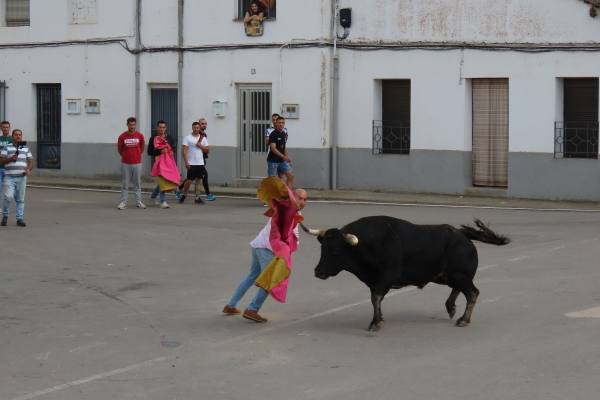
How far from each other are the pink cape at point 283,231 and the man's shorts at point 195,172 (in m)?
13.4

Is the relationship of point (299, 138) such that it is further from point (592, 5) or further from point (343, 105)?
point (592, 5)

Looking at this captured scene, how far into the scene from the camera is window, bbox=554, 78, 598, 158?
2478 cm

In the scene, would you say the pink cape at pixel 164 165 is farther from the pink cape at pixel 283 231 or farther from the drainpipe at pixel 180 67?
the pink cape at pixel 283 231

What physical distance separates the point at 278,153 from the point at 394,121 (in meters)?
4.09

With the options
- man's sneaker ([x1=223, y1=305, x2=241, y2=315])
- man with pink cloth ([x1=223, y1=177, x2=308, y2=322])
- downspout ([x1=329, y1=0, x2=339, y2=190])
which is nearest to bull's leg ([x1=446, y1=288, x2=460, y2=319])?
man with pink cloth ([x1=223, y1=177, x2=308, y2=322])

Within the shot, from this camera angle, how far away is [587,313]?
11.9m

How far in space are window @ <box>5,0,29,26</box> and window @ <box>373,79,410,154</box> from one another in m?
10.8

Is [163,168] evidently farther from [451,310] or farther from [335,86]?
[451,310]

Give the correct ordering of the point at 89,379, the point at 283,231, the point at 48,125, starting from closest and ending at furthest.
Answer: the point at 89,379 < the point at 283,231 < the point at 48,125

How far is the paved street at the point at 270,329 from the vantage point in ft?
29.9

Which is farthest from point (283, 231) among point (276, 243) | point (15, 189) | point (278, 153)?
point (278, 153)

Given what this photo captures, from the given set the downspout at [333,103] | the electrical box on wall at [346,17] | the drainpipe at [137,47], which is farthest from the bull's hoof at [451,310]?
the drainpipe at [137,47]

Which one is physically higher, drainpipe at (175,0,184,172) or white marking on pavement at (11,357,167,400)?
drainpipe at (175,0,184,172)

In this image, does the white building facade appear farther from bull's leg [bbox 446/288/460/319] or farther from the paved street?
bull's leg [bbox 446/288/460/319]
